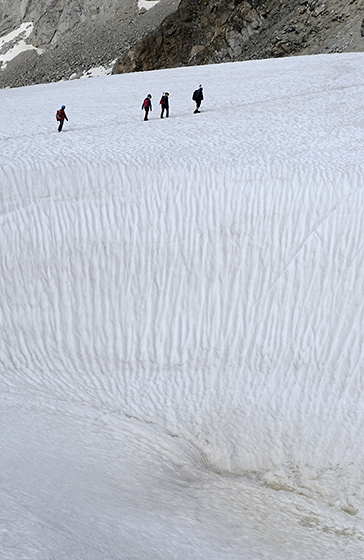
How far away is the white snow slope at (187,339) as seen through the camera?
905cm

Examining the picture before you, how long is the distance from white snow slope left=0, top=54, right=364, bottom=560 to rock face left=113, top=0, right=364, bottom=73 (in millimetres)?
27218

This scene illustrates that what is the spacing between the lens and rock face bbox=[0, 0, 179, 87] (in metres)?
62.3

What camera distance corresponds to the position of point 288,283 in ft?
42.4

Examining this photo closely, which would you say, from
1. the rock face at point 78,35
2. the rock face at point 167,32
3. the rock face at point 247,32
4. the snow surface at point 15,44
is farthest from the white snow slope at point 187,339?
the snow surface at point 15,44

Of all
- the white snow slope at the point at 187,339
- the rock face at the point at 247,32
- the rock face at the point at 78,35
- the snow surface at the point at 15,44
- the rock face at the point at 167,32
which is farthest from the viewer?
the snow surface at the point at 15,44

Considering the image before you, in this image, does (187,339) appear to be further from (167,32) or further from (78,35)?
(78,35)

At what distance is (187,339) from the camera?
42.3 feet

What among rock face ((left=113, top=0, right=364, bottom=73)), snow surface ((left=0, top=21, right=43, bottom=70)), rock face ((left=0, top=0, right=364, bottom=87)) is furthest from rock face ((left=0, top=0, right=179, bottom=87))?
rock face ((left=113, top=0, right=364, bottom=73))

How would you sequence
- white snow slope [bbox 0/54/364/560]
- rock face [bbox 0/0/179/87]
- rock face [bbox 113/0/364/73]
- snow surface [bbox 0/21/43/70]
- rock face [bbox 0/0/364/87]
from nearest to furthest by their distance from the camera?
1. white snow slope [bbox 0/54/364/560]
2. rock face [bbox 113/0/364/73]
3. rock face [bbox 0/0/364/87]
4. rock face [bbox 0/0/179/87]
5. snow surface [bbox 0/21/43/70]

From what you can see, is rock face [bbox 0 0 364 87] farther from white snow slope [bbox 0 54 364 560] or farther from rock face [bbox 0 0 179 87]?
white snow slope [bbox 0 54 364 560]

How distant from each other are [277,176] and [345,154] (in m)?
2.11

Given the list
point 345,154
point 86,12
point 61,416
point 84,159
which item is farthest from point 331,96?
point 86,12

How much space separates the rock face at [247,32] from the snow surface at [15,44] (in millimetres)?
22001

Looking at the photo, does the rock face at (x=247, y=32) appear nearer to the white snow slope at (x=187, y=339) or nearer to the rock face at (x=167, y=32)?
the rock face at (x=167, y=32)
